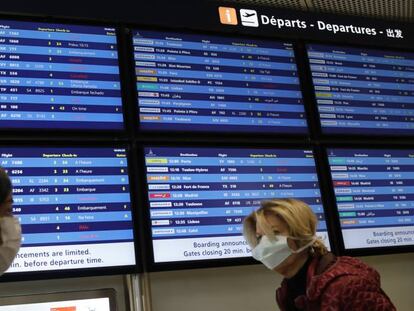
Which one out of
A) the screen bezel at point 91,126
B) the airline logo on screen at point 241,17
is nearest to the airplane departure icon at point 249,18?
the airline logo on screen at point 241,17

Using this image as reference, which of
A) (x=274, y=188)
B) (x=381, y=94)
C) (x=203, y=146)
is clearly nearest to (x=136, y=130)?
(x=203, y=146)

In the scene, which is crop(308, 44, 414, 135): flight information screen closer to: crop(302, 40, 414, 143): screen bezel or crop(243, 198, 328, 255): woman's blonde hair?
crop(302, 40, 414, 143): screen bezel

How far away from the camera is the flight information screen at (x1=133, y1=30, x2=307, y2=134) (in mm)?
2729

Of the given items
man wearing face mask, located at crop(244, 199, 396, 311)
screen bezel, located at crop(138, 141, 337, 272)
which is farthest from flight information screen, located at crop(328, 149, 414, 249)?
man wearing face mask, located at crop(244, 199, 396, 311)

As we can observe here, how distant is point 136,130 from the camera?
2627mm

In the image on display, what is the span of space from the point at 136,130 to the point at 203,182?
39cm

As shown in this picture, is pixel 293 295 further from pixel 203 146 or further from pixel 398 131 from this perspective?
pixel 398 131

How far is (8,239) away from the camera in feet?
6.12

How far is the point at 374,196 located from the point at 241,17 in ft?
3.88

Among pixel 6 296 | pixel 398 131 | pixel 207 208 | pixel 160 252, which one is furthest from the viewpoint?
pixel 398 131

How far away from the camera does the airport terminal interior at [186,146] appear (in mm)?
2412

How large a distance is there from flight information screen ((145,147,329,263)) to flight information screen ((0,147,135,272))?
0.15m

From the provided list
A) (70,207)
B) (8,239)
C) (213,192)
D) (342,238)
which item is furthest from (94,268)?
(342,238)

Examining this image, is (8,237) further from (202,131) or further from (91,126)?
(202,131)
